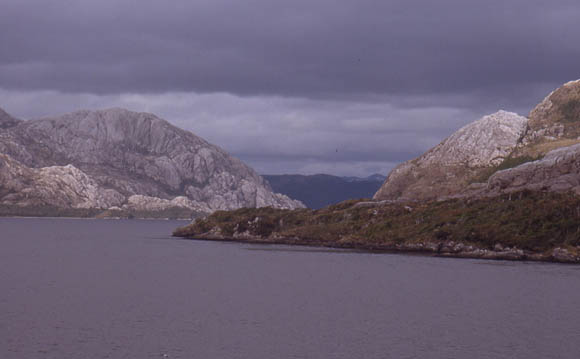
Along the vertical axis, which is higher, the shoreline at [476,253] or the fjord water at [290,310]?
the shoreline at [476,253]

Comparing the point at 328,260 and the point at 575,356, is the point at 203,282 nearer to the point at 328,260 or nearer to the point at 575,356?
the point at 328,260

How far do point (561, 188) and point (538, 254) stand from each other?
4064 cm

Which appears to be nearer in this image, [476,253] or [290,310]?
[290,310]

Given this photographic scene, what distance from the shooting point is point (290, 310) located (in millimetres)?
88062

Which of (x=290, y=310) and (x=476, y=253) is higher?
(x=476, y=253)

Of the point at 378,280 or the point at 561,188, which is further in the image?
the point at 561,188

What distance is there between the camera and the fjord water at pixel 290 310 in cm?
6431

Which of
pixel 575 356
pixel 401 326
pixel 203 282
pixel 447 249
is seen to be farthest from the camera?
pixel 447 249

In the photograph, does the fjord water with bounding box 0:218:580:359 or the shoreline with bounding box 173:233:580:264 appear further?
the shoreline with bounding box 173:233:580:264

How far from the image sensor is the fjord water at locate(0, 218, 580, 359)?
64.3 m

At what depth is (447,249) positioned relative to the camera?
182 metres

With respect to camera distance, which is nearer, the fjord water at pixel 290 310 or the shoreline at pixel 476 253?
the fjord water at pixel 290 310

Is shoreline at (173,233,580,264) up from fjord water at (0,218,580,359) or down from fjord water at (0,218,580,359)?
up

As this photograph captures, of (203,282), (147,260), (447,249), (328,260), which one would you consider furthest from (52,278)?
(447,249)
